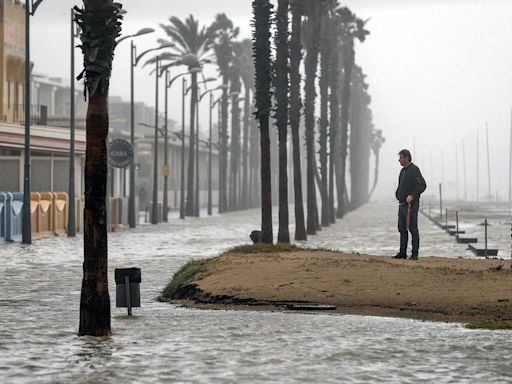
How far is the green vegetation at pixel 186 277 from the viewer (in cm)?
2206

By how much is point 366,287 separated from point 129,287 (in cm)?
374

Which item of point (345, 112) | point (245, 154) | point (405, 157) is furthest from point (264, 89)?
point (245, 154)

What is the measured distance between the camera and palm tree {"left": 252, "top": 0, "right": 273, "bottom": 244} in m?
35.1

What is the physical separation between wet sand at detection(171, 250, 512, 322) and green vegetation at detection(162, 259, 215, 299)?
0.15m

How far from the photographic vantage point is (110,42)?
16.1 m

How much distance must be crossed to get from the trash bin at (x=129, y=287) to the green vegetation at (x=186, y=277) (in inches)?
129

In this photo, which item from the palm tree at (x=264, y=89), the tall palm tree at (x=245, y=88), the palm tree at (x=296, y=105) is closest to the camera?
the palm tree at (x=264, y=89)

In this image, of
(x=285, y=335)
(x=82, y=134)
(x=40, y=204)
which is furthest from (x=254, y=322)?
(x=82, y=134)

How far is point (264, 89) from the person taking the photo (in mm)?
36875

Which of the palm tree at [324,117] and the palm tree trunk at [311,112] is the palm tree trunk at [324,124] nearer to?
the palm tree at [324,117]

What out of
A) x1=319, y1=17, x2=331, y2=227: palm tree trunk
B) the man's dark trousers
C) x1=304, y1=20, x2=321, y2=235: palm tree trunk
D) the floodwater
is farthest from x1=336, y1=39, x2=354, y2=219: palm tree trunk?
the floodwater

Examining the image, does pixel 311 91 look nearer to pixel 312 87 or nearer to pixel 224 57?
pixel 312 87

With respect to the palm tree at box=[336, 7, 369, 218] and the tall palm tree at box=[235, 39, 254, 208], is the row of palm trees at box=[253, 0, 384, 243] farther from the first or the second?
the tall palm tree at box=[235, 39, 254, 208]

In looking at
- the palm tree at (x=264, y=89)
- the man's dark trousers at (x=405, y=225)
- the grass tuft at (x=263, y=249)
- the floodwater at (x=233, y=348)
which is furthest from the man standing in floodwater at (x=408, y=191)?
the palm tree at (x=264, y=89)
